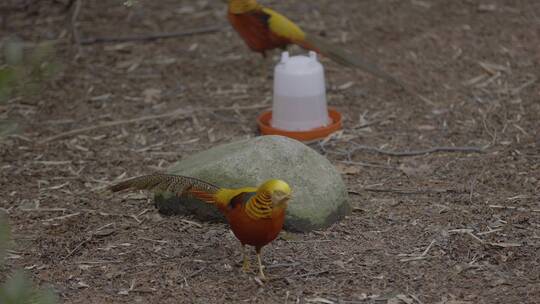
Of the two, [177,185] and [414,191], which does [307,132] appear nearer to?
[414,191]

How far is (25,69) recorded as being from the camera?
1.76 meters

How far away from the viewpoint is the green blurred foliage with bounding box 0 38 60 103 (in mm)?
1729

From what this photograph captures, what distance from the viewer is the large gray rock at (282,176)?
395 centimetres

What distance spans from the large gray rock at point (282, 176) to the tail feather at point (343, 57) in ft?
5.79

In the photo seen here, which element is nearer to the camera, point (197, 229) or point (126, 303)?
point (126, 303)

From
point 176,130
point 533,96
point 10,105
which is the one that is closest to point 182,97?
point 176,130

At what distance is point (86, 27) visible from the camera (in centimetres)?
720

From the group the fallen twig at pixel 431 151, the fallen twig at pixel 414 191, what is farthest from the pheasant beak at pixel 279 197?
the fallen twig at pixel 431 151

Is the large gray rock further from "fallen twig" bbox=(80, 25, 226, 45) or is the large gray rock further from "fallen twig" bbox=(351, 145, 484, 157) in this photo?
"fallen twig" bbox=(80, 25, 226, 45)

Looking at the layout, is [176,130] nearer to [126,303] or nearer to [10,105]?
[10,105]

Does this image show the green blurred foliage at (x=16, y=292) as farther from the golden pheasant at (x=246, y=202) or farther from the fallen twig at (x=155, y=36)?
the fallen twig at (x=155, y=36)

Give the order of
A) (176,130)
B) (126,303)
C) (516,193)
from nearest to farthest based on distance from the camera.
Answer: (126,303) → (516,193) → (176,130)

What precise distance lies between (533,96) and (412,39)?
4.35ft

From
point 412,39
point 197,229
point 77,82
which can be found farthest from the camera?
point 412,39
